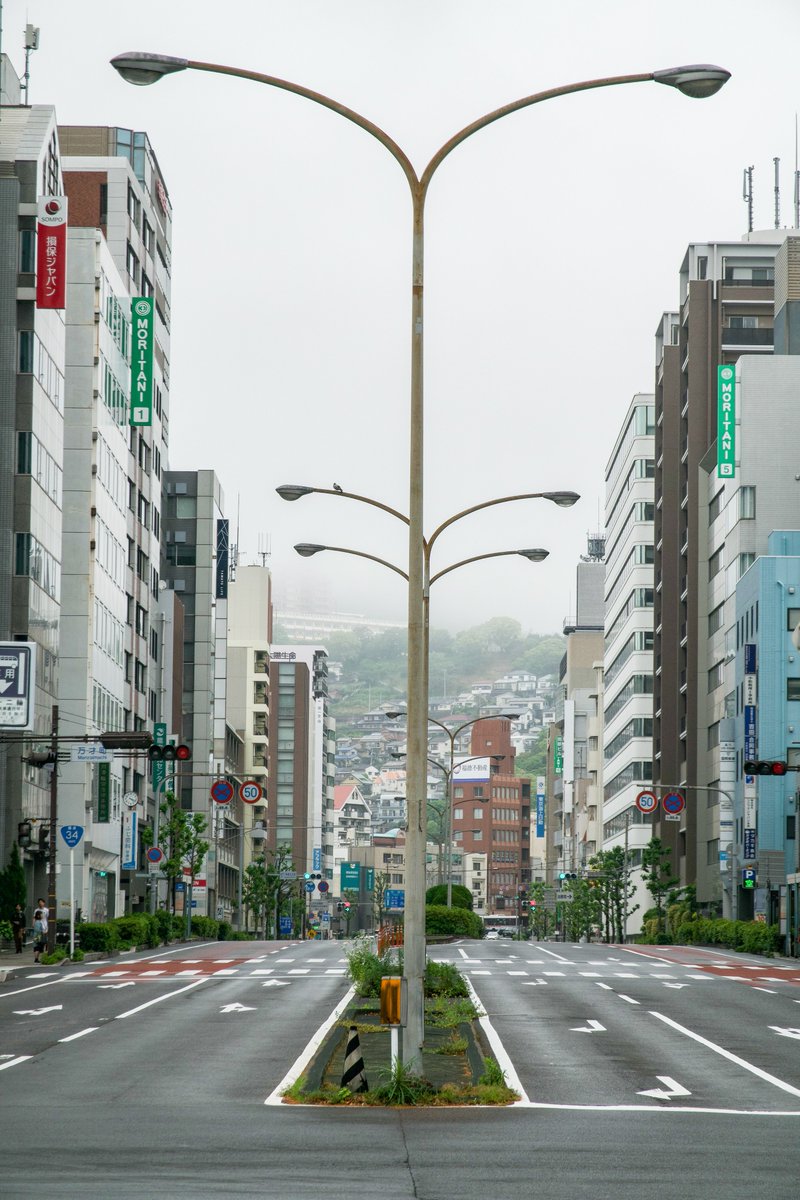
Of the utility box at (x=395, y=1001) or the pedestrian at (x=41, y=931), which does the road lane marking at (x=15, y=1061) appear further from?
the pedestrian at (x=41, y=931)

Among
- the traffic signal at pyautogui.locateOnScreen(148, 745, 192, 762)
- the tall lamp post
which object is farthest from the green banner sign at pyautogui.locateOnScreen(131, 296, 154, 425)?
the tall lamp post

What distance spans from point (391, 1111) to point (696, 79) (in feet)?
36.8

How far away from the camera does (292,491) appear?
32.8 metres

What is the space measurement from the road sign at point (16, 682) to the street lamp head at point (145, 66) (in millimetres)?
39405

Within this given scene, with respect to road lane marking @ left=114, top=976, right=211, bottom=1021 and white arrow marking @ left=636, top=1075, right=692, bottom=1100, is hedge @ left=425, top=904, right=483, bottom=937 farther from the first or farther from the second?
white arrow marking @ left=636, top=1075, right=692, bottom=1100

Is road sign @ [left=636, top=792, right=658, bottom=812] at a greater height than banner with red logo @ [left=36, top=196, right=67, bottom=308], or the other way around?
banner with red logo @ [left=36, top=196, right=67, bottom=308]

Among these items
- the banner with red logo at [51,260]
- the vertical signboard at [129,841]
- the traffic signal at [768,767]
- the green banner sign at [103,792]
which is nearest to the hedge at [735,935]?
the traffic signal at [768,767]

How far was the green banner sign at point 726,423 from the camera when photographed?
111 m

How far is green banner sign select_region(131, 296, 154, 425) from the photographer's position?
9775 centimetres

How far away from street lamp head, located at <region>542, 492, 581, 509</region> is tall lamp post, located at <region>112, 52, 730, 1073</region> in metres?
13.8

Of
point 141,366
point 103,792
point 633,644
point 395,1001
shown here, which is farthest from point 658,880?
point 395,1001

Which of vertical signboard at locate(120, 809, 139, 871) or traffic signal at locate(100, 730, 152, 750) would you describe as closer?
traffic signal at locate(100, 730, 152, 750)

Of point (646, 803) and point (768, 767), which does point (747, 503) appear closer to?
point (646, 803)

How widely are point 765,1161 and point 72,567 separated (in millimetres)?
73555
